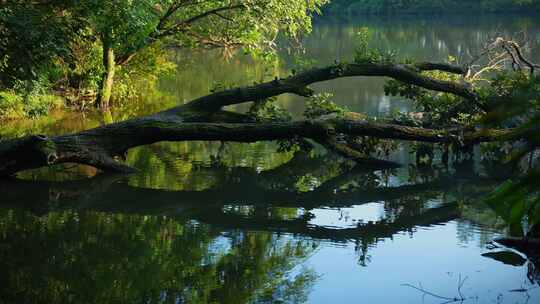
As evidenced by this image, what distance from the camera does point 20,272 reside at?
7.82m

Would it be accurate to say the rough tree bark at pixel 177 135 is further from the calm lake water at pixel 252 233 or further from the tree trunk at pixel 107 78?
the tree trunk at pixel 107 78

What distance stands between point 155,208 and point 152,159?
163 inches

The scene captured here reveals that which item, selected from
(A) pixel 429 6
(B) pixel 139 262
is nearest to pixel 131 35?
(B) pixel 139 262

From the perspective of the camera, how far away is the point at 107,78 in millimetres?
22281

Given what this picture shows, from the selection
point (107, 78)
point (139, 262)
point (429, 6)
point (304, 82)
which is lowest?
point (139, 262)

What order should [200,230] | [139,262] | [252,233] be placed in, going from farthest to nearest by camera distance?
[200,230]
[252,233]
[139,262]

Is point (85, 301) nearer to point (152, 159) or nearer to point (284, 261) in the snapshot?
point (284, 261)

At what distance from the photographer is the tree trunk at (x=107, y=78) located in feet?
71.3

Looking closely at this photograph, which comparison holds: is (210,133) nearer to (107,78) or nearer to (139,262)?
(139,262)

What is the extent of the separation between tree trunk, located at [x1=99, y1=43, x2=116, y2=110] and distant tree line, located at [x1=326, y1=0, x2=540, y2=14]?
50.9m

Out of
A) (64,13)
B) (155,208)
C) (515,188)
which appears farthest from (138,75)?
(515,188)

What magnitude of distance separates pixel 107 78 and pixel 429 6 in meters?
58.2

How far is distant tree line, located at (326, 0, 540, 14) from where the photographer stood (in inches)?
2650

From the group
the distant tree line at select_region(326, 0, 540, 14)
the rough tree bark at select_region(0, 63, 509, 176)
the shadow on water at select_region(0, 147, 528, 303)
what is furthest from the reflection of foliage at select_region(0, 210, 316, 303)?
the distant tree line at select_region(326, 0, 540, 14)
